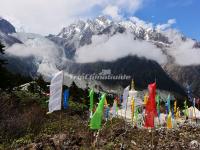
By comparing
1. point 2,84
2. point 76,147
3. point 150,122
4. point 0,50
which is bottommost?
point 76,147

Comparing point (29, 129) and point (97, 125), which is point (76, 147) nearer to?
point (97, 125)

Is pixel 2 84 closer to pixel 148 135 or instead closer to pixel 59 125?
pixel 59 125

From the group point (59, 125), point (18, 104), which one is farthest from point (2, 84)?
point (59, 125)

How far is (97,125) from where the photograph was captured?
15180 millimetres

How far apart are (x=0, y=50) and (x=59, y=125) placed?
844 centimetres

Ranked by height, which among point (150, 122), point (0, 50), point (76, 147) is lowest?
A: point (76, 147)

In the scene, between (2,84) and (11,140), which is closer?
(11,140)

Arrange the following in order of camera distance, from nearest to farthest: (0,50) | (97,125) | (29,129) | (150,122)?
(97,125), (150,122), (29,129), (0,50)

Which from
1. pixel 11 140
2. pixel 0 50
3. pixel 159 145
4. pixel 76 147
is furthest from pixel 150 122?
pixel 0 50

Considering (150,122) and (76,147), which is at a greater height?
(150,122)

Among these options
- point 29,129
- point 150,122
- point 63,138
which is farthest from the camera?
point 29,129

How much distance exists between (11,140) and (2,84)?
11.5 meters

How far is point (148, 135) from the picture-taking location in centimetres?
2039

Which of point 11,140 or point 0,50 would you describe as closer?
point 11,140
